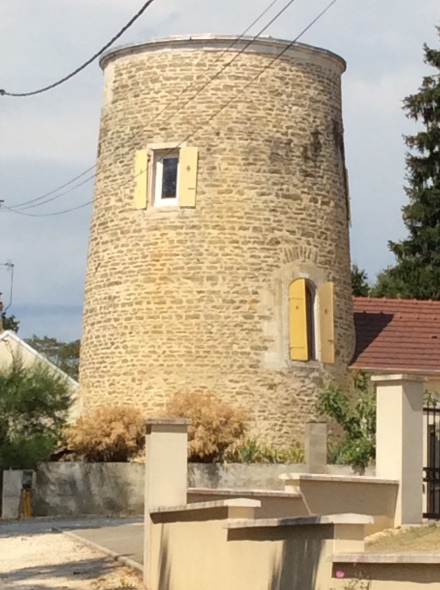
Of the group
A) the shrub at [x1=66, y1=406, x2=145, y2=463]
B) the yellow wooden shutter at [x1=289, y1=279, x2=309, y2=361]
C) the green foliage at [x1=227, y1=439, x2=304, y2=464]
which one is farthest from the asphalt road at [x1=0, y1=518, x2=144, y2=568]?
the yellow wooden shutter at [x1=289, y1=279, x2=309, y2=361]

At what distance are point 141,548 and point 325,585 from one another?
935 centimetres

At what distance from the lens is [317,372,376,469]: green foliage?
31953 millimetres

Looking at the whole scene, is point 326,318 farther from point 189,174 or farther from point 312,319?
point 189,174

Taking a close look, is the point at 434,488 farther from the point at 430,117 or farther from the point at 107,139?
the point at 430,117

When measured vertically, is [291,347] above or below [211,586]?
above

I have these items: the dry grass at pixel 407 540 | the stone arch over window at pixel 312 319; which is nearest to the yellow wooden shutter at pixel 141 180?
the stone arch over window at pixel 312 319

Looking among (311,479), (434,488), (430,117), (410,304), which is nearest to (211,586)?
(311,479)

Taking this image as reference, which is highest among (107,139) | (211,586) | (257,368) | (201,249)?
(107,139)

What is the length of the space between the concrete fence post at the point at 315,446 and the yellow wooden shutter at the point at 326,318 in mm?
2719

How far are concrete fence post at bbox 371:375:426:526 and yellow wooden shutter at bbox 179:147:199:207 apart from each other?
1482 centimetres

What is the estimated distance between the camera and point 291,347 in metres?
34.9

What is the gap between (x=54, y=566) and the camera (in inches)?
866

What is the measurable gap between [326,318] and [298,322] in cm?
93

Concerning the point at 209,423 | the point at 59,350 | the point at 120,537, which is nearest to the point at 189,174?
the point at 209,423
